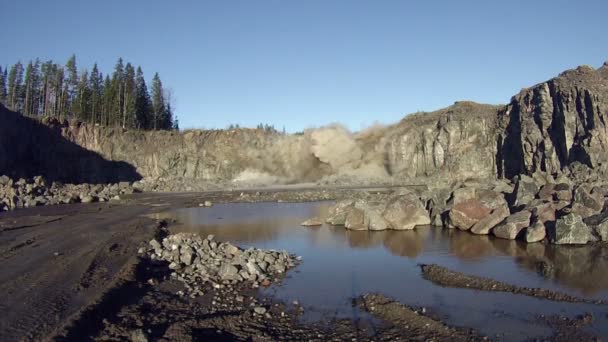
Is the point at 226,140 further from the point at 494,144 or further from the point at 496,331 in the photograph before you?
the point at 496,331

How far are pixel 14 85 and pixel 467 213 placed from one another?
8700 centimetres

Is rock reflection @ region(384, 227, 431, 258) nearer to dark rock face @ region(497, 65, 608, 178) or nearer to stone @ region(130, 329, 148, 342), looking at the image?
stone @ region(130, 329, 148, 342)

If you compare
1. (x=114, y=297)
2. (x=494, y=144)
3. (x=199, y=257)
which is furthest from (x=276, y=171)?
(x=114, y=297)

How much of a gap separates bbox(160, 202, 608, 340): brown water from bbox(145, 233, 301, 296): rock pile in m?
0.91

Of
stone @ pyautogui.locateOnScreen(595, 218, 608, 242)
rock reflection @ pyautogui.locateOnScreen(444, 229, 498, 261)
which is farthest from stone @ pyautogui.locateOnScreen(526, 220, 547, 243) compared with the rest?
stone @ pyautogui.locateOnScreen(595, 218, 608, 242)

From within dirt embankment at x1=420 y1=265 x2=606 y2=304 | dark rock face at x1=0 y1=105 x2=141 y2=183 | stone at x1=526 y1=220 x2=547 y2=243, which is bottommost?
dirt embankment at x1=420 y1=265 x2=606 y2=304

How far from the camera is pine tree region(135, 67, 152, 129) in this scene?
8519 cm

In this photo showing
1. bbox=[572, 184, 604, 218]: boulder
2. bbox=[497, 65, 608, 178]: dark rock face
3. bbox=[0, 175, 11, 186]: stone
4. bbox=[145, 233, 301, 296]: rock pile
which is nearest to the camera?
bbox=[145, 233, 301, 296]: rock pile

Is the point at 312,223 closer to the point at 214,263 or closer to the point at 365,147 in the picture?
the point at 214,263

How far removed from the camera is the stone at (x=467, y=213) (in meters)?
27.4

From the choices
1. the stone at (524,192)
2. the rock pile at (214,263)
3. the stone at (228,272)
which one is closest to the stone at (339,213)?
the stone at (524,192)

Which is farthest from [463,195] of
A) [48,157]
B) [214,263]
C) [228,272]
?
[48,157]

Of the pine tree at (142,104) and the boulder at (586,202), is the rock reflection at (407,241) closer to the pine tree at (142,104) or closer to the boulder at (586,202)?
the boulder at (586,202)

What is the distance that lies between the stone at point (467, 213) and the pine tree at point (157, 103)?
7224cm
